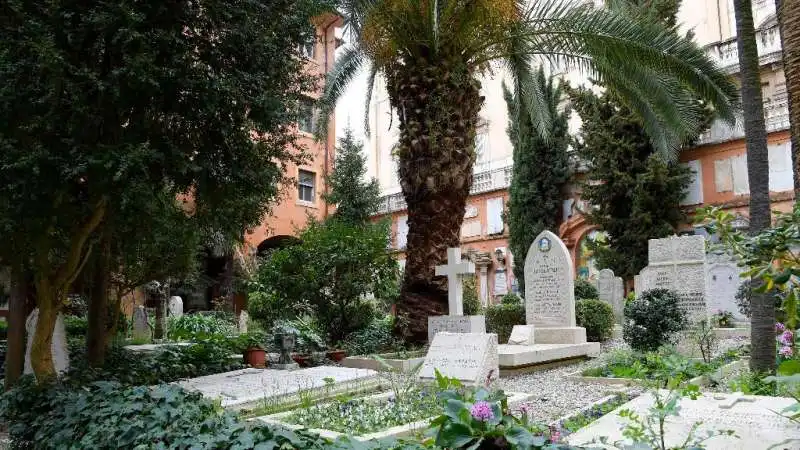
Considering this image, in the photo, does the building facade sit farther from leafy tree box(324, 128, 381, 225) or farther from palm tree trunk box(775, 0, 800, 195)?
palm tree trunk box(775, 0, 800, 195)

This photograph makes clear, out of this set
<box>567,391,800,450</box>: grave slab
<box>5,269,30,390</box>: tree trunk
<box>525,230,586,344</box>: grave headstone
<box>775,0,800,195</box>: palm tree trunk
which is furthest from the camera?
<box>525,230,586,344</box>: grave headstone

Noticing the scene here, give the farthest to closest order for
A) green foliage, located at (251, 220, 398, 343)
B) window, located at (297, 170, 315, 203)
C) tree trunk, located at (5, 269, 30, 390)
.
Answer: window, located at (297, 170, 315, 203) → green foliage, located at (251, 220, 398, 343) → tree trunk, located at (5, 269, 30, 390)

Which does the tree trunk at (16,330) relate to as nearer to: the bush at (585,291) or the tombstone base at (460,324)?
the tombstone base at (460,324)

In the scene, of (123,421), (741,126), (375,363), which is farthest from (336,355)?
(741,126)

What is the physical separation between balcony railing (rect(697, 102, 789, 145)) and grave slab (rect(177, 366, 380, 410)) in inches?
665

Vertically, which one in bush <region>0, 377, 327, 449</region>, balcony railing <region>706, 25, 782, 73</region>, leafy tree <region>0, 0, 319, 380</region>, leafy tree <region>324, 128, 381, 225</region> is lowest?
bush <region>0, 377, 327, 449</region>

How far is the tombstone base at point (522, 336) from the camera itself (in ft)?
38.3

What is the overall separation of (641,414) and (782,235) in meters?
2.37

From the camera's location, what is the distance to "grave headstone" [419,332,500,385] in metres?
7.45

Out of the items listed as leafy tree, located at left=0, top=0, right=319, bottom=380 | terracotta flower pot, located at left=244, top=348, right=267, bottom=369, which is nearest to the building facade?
terracotta flower pot, located at left=244, top=348, right=267, bottom=369

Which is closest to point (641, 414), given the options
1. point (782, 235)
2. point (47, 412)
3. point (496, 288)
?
point (782, 235)

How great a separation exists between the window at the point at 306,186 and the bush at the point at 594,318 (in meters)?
15.6

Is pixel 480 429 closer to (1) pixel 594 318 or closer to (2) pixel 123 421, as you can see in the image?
(2) pixel 123 421

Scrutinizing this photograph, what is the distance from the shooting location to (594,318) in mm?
13953
